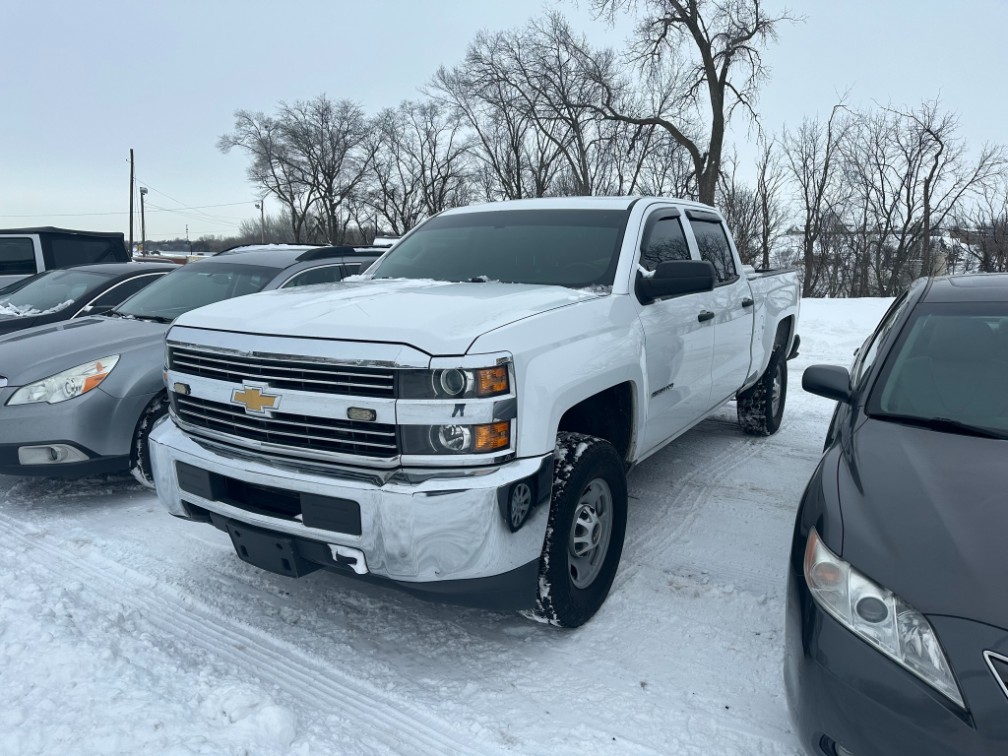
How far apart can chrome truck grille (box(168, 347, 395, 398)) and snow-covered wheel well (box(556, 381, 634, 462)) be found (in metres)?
1.19

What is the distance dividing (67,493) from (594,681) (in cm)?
386

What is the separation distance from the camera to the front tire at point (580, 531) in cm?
288

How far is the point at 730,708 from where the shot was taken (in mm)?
2686

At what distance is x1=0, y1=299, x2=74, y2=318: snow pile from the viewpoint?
6762mm

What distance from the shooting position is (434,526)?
2.54m

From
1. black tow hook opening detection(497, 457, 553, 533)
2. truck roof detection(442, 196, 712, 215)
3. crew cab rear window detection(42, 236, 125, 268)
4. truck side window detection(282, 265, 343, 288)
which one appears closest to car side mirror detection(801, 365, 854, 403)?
black tow hook opening detection(497, 457, 553, 533)

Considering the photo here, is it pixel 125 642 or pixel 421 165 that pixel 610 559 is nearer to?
pixel 125 642

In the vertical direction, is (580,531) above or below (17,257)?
below

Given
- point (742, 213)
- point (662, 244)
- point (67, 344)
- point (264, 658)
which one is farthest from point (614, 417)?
point (742, 213)

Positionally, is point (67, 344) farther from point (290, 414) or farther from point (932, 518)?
point (932, 518)

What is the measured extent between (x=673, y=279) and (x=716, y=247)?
1814 mm

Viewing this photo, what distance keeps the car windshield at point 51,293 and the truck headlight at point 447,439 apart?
562cm

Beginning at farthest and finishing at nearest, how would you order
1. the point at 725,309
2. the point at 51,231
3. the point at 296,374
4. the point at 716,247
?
the point at 51,231
the point at 716,247
the point at 725,309
the point at 296,374

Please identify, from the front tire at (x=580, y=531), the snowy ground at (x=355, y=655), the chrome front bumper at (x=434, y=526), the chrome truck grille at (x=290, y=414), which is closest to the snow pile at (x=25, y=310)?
the snowy ground at (x=355, y=655)
